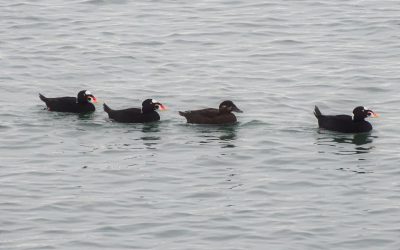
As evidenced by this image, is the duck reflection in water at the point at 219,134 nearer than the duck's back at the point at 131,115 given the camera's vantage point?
Yes

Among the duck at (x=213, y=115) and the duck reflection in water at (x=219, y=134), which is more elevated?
the duck at (x=213, y=115)

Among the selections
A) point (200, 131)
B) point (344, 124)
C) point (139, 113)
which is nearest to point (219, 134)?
point (200, 131)

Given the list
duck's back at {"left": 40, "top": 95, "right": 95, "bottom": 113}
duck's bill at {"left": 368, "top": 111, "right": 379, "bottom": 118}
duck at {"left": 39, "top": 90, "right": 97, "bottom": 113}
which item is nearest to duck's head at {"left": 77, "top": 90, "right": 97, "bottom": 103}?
duck at {"left": 39, "top": 90, "right": 97, "bottom": 113}

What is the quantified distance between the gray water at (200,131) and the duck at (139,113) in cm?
30

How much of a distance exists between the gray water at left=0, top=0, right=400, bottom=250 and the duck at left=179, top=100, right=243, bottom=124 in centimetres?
23

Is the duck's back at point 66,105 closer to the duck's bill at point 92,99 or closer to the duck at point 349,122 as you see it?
the duck's bill at point 92,99

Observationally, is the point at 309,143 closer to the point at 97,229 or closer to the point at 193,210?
the point at 193,210

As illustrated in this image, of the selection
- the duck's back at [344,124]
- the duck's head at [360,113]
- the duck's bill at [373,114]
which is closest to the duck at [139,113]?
the duck's back at [344,124]

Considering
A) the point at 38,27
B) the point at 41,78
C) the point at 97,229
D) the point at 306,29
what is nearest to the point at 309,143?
the point at 97,229

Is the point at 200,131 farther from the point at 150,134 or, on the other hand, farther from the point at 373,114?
the point at 373,114

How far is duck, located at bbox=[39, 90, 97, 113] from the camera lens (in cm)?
3075

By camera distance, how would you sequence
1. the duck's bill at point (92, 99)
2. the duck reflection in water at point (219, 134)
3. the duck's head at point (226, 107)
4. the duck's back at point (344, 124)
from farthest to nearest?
the duck's bill at point (92, 99) < the duck's head at point (226, 107) < the duck's back at point (344, 124) < the duck reflection in water at point (219, 134)

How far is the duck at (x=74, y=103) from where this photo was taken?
3075cm

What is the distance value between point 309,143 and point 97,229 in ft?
24.8
